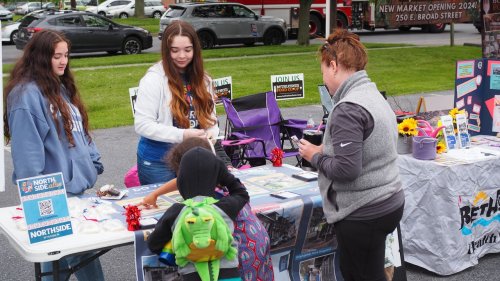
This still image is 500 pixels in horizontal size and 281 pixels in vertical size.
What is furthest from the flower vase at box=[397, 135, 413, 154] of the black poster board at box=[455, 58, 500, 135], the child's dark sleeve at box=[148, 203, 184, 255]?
the child's dark sleeve at box=[148, 203, 184, 255]

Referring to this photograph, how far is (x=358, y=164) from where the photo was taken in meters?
2.98

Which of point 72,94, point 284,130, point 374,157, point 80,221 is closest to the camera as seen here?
point 374,157

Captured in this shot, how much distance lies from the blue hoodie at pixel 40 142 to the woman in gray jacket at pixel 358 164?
52.9 inches

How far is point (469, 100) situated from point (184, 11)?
15.7 m

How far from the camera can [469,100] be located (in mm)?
6082

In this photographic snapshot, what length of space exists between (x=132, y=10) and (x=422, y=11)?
3262 cm

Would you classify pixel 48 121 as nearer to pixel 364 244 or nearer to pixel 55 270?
pixel 55 270

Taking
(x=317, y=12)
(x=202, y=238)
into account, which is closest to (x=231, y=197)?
(x=202, y=238)

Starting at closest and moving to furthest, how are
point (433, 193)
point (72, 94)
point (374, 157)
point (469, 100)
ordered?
point (374, 157) < point (72, 94) < point (433, 193) < point (469, 100)

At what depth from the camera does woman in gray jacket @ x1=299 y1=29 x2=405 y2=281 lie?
118 inches

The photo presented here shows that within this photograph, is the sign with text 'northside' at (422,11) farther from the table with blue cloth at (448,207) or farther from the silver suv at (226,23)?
the silver suv at (226,23)

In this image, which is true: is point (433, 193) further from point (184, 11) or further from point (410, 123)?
point (184, 11)

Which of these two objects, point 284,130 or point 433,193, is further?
point 284,130

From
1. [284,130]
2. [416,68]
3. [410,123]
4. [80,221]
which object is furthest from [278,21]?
[80,221]
